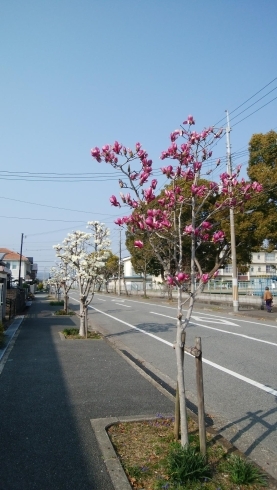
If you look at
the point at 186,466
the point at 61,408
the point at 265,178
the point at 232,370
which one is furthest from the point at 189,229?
the point at 265,178

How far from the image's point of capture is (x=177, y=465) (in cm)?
389

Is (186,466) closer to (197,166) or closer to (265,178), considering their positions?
(197,166)

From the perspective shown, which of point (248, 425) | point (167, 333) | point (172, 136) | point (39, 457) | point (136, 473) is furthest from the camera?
point (167, 333)

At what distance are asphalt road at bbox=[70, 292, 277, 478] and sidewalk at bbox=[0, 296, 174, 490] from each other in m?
0.88

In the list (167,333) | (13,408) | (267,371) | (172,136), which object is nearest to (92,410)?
(13,408)

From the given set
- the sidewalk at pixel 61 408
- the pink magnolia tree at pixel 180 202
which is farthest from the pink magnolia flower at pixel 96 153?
the sidewalk at pixel 61 408

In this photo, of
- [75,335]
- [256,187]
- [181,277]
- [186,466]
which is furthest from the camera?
[75,335]

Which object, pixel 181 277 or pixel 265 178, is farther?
pixel 265 178

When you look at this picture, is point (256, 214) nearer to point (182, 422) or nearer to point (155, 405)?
point (155, 405)

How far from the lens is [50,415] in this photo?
5.58m

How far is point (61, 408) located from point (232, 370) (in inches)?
167

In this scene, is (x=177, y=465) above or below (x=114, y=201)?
below

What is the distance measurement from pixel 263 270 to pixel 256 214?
1969 inches

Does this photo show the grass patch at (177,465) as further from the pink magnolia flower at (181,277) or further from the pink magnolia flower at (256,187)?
the pink magnolia flower at (256,187)
